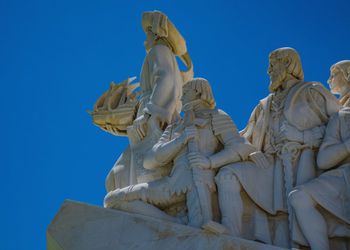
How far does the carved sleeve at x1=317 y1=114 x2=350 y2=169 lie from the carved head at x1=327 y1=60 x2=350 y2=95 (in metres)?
1.03

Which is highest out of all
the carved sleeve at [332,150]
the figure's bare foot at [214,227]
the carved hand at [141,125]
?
the carved hand at [141,125]

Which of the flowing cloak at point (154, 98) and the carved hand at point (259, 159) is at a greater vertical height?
the flowing cloak at point (154, 98)

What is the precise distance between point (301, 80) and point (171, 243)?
111 inches

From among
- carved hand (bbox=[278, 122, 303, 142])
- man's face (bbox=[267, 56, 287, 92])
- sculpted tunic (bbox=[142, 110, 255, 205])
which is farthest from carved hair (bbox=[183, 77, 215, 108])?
carved hand (bbox=[278, 122, 303, 142])

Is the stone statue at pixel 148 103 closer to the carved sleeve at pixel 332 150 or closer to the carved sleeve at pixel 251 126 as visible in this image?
the carved sleeve at pixel 251 126

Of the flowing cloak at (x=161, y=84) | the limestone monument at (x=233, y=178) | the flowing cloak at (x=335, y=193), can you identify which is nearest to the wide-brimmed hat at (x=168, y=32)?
the flowing cloak at (x=161, y=84)

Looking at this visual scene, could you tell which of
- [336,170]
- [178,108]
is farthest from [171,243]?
[178,108]

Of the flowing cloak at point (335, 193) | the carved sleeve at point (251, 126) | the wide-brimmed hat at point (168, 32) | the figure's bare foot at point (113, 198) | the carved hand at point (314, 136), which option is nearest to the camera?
the flowing cloak at point (335, 193)

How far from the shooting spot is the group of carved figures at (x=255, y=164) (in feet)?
28.5

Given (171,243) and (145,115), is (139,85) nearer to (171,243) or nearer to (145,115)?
(145,115)

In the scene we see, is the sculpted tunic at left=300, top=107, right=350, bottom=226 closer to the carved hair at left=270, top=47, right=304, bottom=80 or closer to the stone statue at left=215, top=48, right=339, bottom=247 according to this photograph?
the stone statue at left=215, top=48, right=339, bottom=247

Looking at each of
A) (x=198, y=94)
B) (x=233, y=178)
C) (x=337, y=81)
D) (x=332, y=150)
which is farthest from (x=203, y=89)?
(x=332, y=150)

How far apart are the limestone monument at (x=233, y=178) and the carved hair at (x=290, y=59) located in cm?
2

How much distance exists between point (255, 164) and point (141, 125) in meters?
1.77
